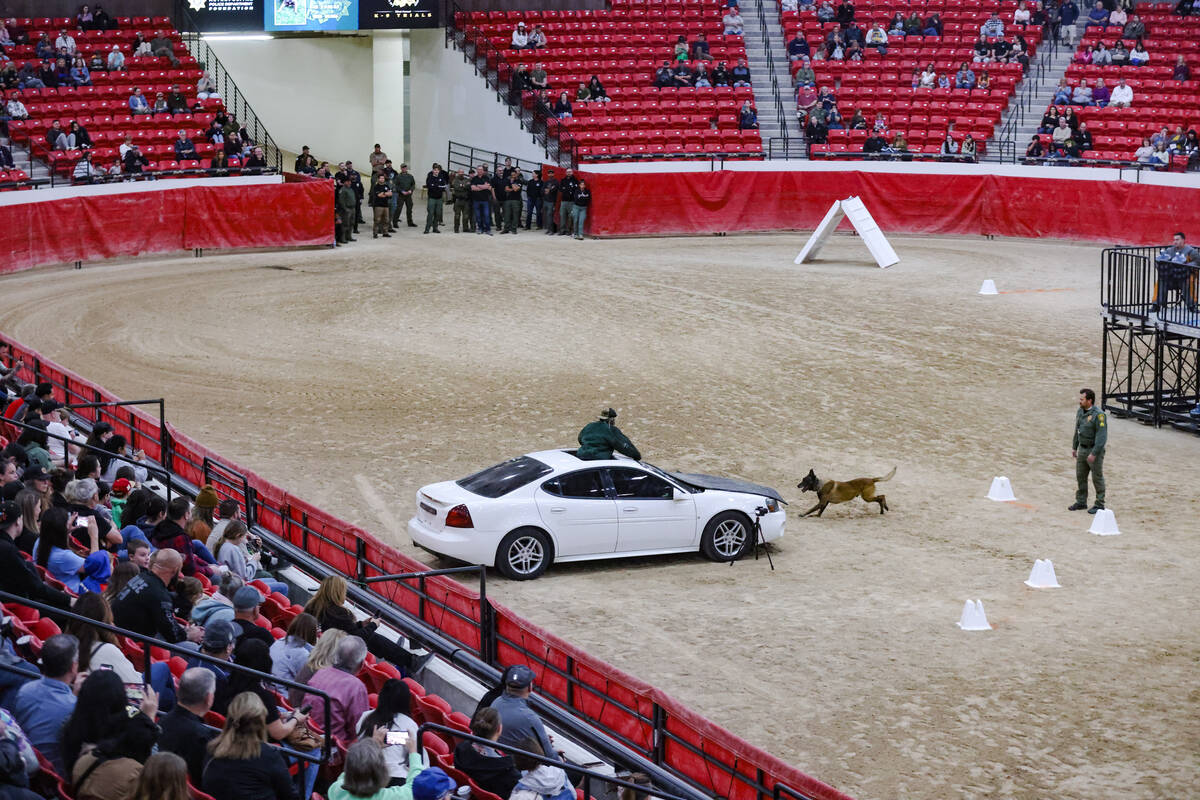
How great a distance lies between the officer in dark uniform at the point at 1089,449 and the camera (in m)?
17.7

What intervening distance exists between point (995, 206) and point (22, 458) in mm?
33383

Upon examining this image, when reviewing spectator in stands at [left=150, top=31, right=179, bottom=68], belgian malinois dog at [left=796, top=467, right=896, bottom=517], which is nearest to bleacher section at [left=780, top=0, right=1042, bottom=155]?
spectator in stands at [left=150, top=31, right=179, bottom=68]

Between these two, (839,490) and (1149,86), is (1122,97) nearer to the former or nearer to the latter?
(1149,86)

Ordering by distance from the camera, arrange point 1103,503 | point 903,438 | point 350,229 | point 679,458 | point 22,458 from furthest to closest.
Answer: point 350,229, point 903,438, point 679,458, point 1103,503, point 22,458

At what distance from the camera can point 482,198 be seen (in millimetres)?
41188

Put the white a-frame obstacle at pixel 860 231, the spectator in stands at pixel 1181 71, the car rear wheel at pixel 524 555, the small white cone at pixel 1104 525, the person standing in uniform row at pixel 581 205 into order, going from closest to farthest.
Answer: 1. the car rear wheel at pixel 524 555
2. the small white cone at pixel 1104 525
3. the white a-frame obstacle at pixel 860 231
4. the person standing in uniform row at pixel 581 205
5. the spectator in stands at pixel 1181 71

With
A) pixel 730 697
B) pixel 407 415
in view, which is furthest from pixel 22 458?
pixel 407 415

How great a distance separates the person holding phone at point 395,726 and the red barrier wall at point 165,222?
87.6 ft

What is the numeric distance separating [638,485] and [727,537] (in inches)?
46.1

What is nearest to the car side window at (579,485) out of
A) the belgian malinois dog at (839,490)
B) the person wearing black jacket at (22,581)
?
the belgian malinois dog at (839,490)

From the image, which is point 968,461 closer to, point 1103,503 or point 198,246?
point 1103,503

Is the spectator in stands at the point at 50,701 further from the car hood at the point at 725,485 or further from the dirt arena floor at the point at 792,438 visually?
the car hood at the point at 725,485

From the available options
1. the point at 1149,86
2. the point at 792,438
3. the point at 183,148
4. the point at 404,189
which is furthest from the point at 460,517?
the point at 1149,86

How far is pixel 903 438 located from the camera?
20.8 metres
